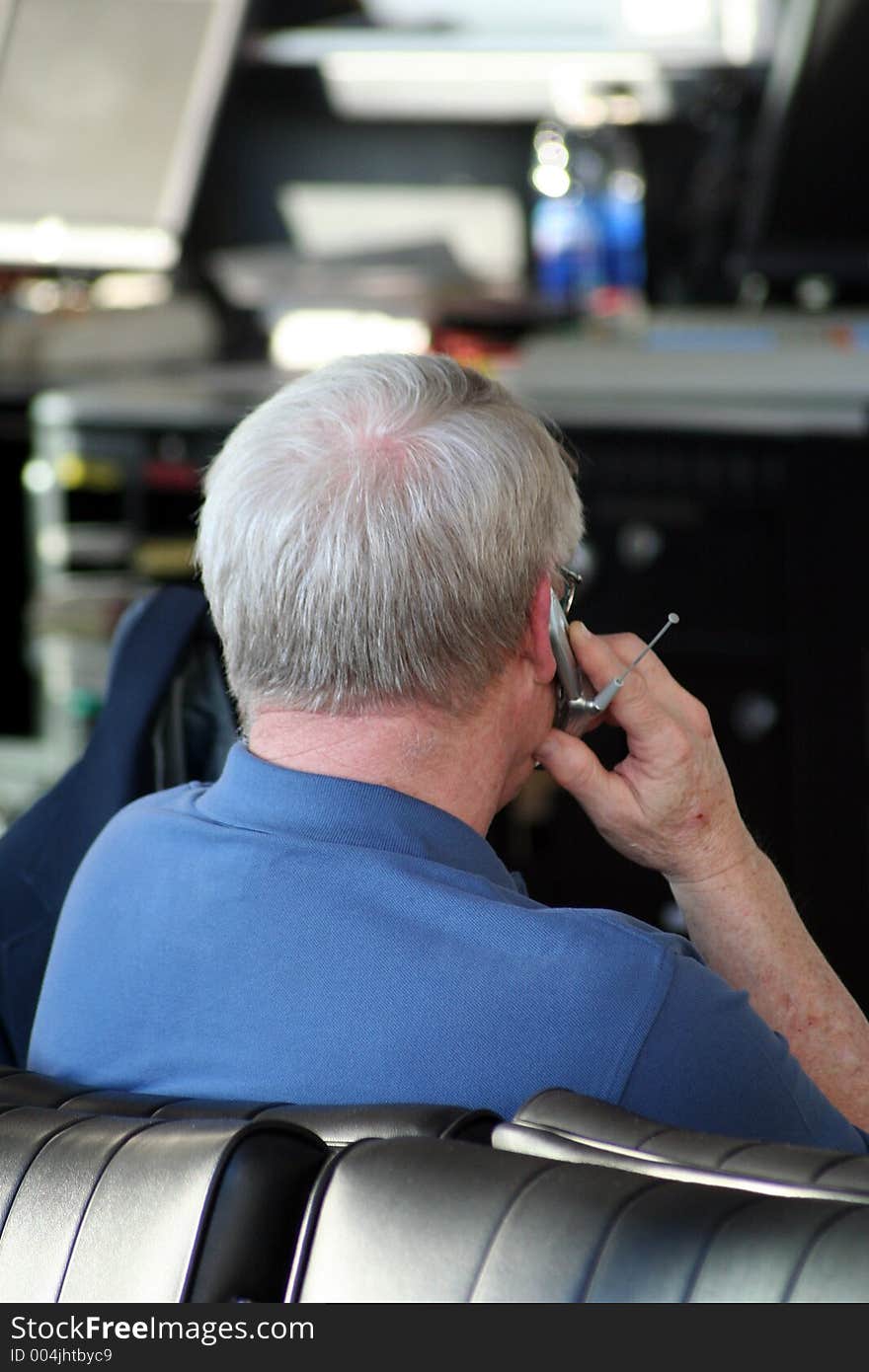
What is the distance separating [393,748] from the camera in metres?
1.06

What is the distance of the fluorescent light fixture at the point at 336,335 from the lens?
3.64 meters

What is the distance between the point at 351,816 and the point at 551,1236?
359 mm

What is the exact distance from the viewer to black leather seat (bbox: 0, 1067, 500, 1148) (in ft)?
2.72

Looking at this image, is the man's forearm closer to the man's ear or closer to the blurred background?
the man's ear

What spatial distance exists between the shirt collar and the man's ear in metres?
0.14

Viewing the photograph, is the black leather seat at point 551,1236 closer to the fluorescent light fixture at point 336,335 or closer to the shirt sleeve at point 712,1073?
the shirt sleeve at point 712,1073

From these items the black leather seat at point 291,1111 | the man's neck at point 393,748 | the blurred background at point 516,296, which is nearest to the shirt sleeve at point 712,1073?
the black leather seat at point 291,1111

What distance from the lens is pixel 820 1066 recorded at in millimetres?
1159

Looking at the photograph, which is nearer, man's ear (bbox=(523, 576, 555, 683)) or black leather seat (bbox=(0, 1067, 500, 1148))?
black leather seat (bbox=(0, 1067, 500, 1148))

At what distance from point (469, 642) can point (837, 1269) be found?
50cm

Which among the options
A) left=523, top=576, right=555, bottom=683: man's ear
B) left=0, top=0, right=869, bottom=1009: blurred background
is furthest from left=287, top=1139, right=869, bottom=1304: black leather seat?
left=0, top=0, right=869, bottom=1009: blurred background

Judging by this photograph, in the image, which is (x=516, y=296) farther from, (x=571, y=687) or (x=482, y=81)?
(x=571, y=687)

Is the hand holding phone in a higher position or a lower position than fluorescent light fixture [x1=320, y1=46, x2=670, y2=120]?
lower
